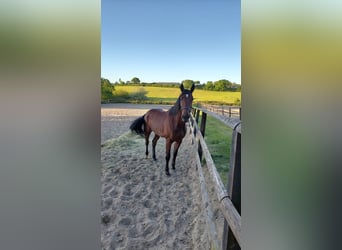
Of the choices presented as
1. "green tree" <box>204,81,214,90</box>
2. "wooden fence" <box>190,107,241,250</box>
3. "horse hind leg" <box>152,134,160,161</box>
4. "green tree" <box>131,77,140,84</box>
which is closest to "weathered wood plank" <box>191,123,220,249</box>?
"wooden fence" <box>190,107,241,250</box>

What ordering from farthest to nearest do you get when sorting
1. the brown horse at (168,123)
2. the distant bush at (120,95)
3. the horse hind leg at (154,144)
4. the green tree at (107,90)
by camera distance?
the horse hind leg at (154,144) < the brown horse at (168,123) < the distant bush at (120,95) < the green tree at (107,90)

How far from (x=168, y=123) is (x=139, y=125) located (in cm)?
16

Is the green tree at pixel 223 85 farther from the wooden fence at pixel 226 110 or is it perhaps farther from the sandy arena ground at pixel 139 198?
the sandy arena ground at pixel 139 198

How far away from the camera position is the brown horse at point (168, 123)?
3.34 feet

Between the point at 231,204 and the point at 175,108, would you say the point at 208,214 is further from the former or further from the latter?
the point at 175,108

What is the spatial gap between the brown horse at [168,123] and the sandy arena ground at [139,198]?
33 mm

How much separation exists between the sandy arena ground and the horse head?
14 cm

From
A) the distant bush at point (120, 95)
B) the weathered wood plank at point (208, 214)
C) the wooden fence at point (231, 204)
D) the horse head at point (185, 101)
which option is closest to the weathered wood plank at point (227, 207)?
the wooden fence at point (231, 204)

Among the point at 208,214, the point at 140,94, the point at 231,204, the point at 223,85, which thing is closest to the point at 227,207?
the point at 231,204
